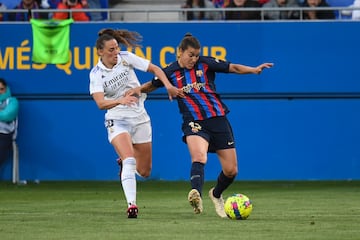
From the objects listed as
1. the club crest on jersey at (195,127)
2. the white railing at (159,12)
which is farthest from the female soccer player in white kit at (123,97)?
the white railing at (159,12)

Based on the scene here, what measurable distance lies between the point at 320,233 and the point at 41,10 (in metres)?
12.2

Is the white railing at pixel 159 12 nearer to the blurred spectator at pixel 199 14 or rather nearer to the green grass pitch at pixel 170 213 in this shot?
the blurred spectator at pixel 199 14

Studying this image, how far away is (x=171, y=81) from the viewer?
43.2 feet

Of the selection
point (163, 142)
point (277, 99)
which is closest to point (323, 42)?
point (277, 99)

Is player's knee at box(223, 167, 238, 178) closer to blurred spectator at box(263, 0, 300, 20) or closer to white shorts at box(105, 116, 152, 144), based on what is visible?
white shorts at box(105, 116, 152, 144)

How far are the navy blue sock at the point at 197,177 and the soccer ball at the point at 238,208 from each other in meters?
0.40

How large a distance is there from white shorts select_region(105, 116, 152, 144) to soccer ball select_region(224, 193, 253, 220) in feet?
5.49

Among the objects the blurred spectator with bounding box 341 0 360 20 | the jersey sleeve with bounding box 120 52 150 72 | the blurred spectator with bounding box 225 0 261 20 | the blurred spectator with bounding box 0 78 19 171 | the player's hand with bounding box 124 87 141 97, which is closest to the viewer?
the player's hand with bounding box 124 87 141 97

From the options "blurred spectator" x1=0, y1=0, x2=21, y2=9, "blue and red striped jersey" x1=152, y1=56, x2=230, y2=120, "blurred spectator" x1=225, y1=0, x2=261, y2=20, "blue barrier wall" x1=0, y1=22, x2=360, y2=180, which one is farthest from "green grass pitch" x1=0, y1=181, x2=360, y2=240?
"blurred spectator" x1=0, y1=0, x2=21, y2=9

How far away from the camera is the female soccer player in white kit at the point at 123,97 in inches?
503

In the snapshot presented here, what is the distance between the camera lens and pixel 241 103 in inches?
865

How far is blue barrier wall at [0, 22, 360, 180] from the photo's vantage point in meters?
21.8

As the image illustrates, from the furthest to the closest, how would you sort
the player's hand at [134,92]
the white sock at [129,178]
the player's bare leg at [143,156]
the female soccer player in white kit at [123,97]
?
the player's bare leg at [143,156] < the player's hand at [134,92] < the female soccer player in white kit at [123,97] < the white sock at [129,178]

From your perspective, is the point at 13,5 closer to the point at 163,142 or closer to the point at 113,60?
the point at 163,142
